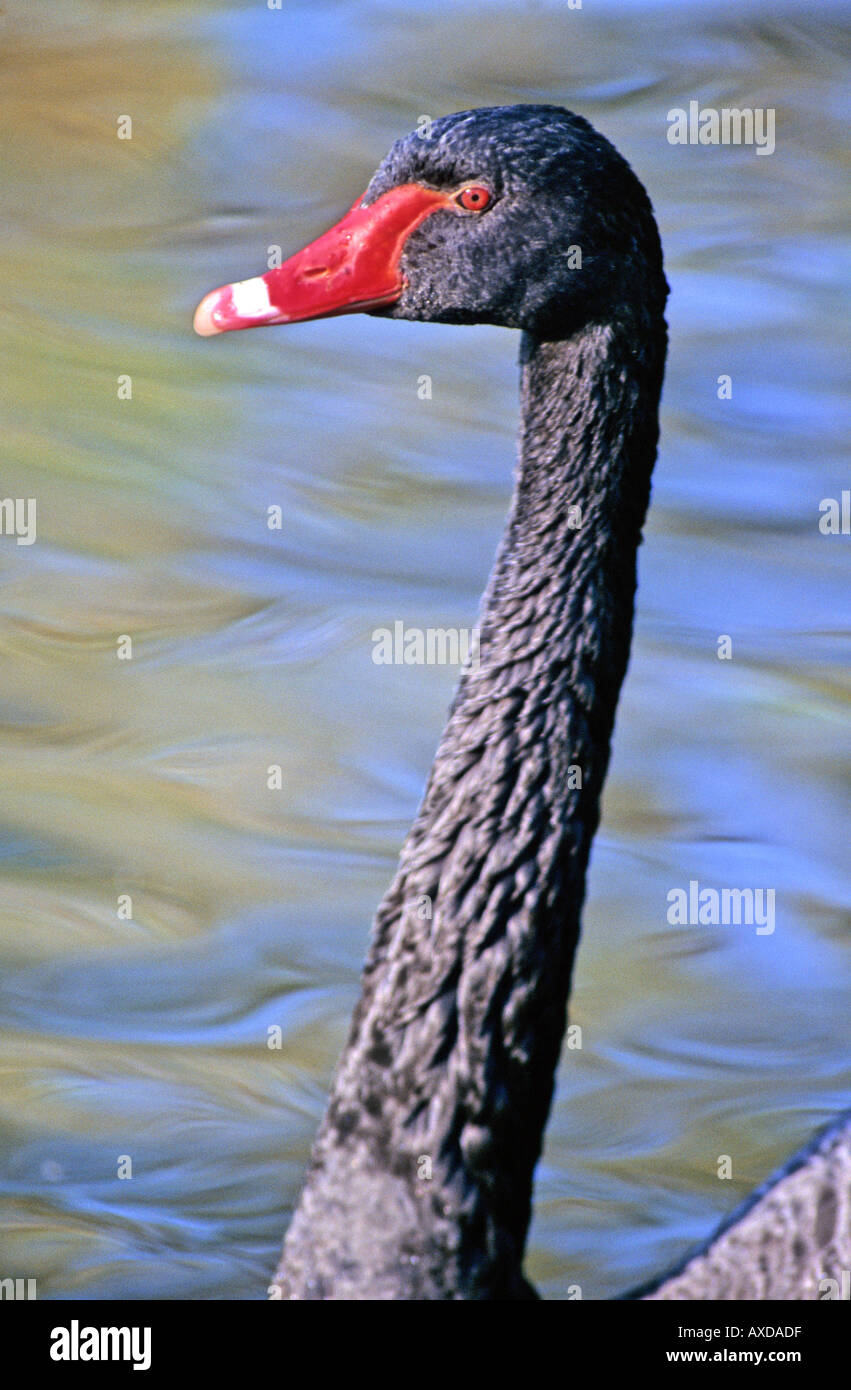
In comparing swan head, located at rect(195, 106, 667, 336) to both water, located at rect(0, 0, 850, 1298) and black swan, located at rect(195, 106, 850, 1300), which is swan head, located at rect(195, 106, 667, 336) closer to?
black swan, located at rect(195, 106, 850, 1300)

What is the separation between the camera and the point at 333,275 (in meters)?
2.80

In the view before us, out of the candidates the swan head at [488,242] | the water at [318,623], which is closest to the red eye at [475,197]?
the swan head at [488,242]

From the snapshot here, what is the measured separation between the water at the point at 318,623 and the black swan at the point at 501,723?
0.93 m

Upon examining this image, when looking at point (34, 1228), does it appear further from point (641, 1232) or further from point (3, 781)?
point (3, 781)

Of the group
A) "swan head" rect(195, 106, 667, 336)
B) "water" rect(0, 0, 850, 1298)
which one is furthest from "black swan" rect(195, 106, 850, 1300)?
"water" rect(0, 0, 850, 1298)

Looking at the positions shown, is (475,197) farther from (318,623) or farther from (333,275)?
(318,623)

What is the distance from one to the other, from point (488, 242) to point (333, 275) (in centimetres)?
24

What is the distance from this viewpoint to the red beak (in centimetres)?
279

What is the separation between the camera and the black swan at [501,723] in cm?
263

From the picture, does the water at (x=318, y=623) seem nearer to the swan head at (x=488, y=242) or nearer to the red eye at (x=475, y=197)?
the swan head at (x=488, y=242)

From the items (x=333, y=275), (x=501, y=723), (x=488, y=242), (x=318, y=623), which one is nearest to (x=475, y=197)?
(x=488, y=242)

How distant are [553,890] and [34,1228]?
146 cm

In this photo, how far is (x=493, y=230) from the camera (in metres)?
2.72

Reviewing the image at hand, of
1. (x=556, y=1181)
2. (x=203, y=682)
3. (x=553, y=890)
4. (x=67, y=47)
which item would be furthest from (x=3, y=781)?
(x=67, y=47)
